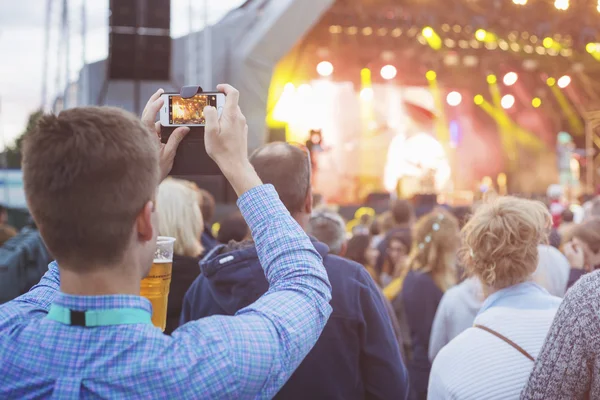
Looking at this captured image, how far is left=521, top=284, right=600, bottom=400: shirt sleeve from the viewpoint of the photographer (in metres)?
1.13

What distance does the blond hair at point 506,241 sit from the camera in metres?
1.82

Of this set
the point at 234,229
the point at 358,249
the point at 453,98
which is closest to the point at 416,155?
the point at 453,98

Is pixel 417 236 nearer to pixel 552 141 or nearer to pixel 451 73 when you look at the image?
pixel 451 73

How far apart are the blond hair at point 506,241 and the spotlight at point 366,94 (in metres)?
14.9

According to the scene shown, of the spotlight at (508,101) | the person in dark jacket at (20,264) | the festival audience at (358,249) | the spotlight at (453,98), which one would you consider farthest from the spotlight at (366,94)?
the festival audience at (358,249)

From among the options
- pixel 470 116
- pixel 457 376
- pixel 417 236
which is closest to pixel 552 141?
pixel 470 116

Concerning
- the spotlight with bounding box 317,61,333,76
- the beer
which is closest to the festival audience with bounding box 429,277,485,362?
the beer

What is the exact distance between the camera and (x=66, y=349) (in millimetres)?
838

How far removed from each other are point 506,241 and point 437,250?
4.69 feet

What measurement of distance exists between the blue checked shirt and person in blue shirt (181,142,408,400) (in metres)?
0.76

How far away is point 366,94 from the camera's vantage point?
1658 centimetres

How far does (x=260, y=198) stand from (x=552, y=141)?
19.3m

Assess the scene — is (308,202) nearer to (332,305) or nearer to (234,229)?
(332,305)

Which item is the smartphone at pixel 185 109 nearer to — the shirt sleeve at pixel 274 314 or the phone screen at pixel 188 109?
the phone screen at pixel 188 109
